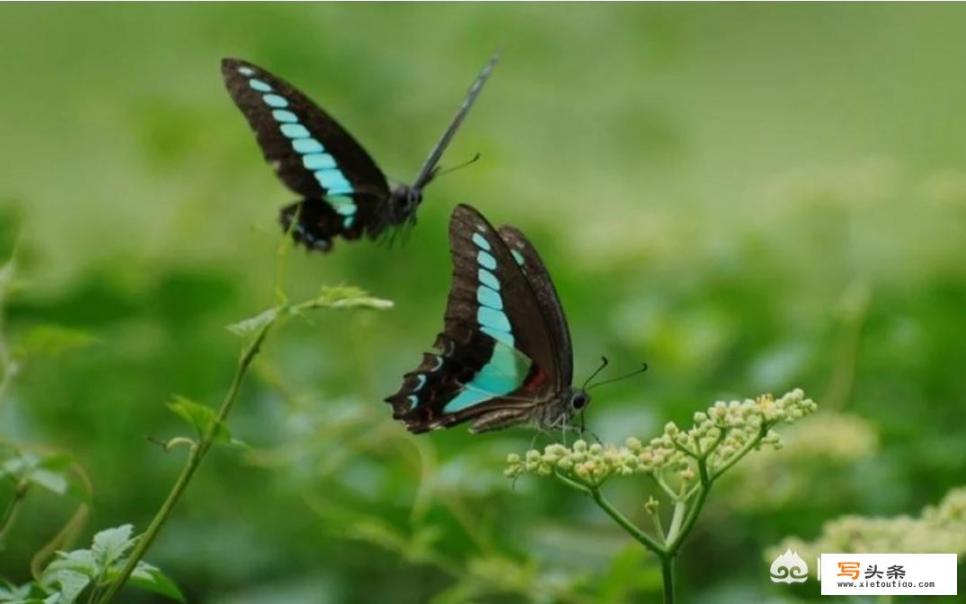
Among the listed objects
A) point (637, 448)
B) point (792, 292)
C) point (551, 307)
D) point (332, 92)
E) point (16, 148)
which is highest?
point (16, 148)

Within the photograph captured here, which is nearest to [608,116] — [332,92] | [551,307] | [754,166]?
[332,92]

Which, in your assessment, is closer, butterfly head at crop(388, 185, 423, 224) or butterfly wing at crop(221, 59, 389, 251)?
butterfly wing at crop(221, 59, 389, 251)

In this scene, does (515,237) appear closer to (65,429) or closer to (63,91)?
(65,429)

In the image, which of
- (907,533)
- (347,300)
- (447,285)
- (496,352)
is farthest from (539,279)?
(447,285)

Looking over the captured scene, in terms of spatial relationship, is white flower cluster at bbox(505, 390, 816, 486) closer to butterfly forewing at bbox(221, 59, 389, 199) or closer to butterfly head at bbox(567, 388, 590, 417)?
butterfly head at bbox(567, 388, 590, 417)

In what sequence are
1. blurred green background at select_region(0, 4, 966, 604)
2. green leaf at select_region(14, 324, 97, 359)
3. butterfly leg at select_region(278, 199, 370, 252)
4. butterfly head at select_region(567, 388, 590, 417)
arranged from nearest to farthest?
1. green leaf at select_region(14, 324, 97, 359)
2. butterfly head at select_region(567, 388, 590, 417)
3. butterfly leg at select_region(278, 199, 370, 252)
4. blurred green background at select_region(0, 4, 966, 604)

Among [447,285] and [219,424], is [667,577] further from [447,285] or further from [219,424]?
[447,285]

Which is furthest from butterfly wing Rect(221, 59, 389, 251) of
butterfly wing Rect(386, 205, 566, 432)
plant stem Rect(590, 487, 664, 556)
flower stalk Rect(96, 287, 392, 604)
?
plant stem Rect(590, 487, 664, 556)
